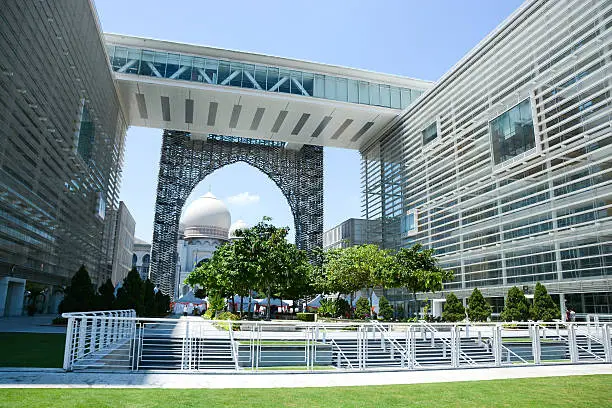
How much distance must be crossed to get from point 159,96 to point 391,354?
40.9m

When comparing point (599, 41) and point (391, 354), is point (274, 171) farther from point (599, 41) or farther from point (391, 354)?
point (391, 354)

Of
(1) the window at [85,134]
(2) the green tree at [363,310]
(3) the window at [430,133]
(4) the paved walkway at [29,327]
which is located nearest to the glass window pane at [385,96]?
(3) the window at [430,133]

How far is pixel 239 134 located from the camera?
191ft

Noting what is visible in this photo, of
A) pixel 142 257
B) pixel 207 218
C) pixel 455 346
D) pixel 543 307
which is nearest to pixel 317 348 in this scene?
pixel 455 346

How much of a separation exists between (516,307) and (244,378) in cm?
2253

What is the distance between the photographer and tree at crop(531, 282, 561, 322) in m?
26.4

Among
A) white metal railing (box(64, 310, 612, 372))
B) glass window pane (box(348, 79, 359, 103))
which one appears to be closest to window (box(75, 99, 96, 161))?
white metal railing (box(64, 310, 612, 372))

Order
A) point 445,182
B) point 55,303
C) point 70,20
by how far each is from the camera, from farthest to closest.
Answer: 1. point 55,303
2. point 445,182
3. point 70,20

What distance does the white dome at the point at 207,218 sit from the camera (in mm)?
87188

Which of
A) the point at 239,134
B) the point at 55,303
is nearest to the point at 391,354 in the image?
the point at 55,303

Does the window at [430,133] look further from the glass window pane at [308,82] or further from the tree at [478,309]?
the tree at [478,309]

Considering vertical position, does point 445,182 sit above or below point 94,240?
above

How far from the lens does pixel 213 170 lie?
64.2 m

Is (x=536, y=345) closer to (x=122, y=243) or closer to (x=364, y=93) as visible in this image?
(x=364, y=93)
